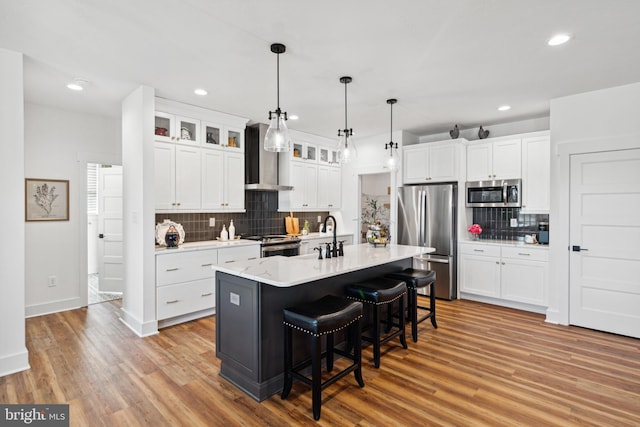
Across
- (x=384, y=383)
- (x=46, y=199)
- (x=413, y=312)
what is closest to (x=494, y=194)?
(x=413, y=312)

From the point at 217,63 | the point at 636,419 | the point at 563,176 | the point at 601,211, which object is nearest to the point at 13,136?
the point at 217,63

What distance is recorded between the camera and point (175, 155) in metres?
4.15

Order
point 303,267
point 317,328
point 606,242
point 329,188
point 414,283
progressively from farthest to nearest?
point 329,188, point 606,242, point 414,283, point 303,267, point 317,328

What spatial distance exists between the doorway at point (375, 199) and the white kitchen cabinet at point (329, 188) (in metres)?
0.53

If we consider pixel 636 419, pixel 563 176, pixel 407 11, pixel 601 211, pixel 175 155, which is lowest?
pixel 636 419

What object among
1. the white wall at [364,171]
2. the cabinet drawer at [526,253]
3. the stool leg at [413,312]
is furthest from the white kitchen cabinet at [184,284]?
the cabinet drawer at [526,253]

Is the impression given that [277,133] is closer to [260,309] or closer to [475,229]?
[260,309]

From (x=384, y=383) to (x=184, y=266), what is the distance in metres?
2.60

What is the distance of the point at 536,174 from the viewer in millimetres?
4520

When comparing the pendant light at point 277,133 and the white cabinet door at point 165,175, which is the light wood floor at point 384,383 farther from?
the pendant light at point 277,133

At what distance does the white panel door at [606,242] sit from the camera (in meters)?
3.59

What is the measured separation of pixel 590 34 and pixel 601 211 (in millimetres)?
2117

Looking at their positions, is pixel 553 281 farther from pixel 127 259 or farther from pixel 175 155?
pixel 127 259

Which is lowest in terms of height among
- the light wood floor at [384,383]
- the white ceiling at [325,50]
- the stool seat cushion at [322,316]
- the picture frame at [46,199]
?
the light wood floor at [384,383]
